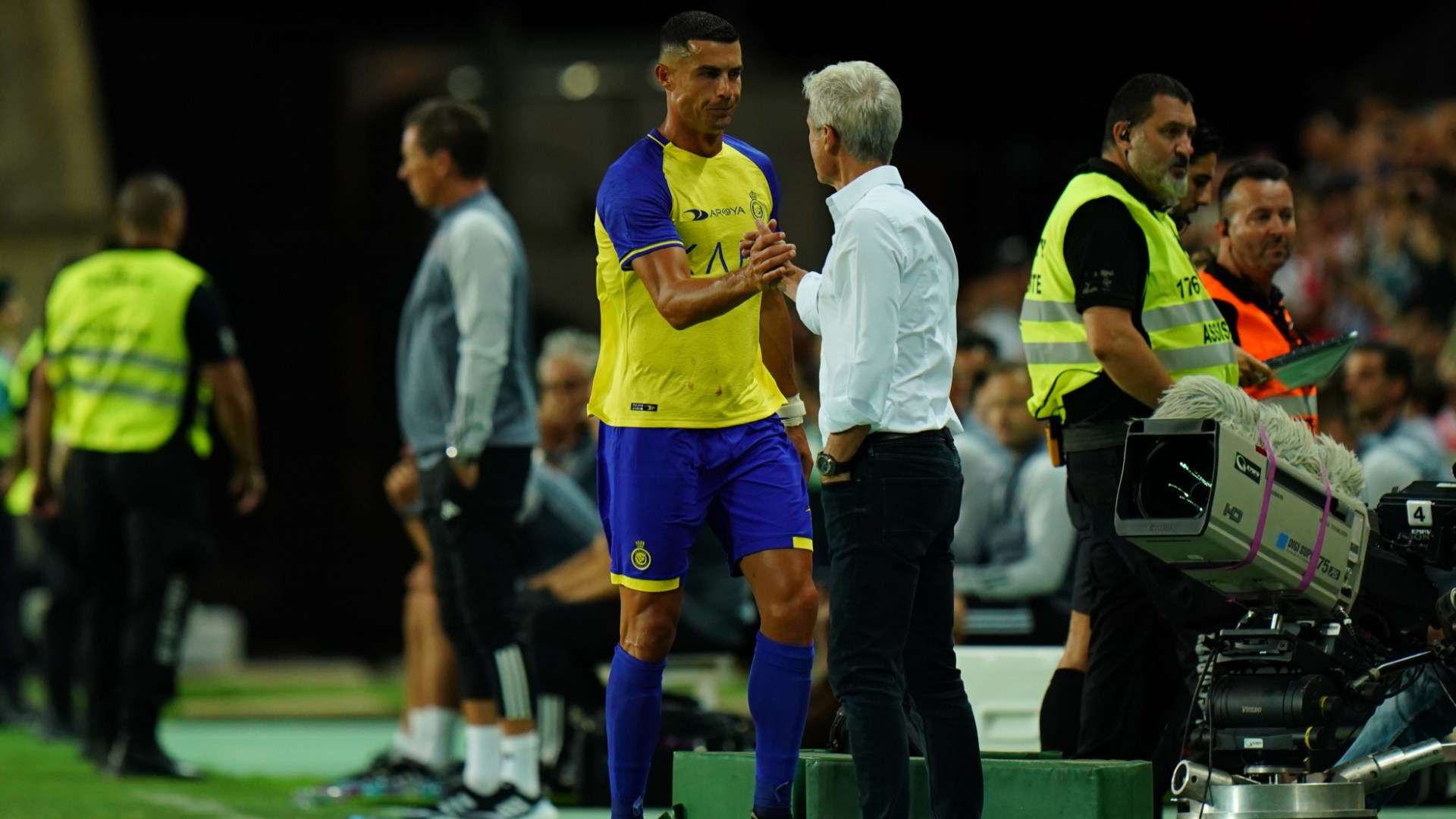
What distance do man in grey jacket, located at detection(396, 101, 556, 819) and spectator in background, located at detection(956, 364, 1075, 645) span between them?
2238 millimetres

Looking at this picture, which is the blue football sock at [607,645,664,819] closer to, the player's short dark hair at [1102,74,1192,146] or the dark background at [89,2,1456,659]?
the player's short dark hair at [1102,74,1192,146]

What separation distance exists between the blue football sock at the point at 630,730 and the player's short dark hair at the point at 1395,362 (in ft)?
15.7

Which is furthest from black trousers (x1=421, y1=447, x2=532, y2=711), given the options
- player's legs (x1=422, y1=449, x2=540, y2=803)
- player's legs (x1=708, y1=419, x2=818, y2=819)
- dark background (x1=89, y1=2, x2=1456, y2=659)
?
dark background (x1=89, y1=2, x2=1456, y2=659)

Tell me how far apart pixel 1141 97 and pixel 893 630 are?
182 cm

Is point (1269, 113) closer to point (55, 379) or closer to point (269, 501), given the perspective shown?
point (269, 501)

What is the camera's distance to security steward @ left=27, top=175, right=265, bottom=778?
9391 millimetres

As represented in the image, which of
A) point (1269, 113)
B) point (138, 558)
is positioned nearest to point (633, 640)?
point (138, 558)

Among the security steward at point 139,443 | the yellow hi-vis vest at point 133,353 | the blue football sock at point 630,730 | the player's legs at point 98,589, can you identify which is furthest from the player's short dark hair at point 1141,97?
the player's legs at point 98,589

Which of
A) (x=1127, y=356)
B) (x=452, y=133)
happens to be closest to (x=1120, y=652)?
(x=1127, y=356)

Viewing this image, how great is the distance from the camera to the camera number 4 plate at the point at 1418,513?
19.2 feet

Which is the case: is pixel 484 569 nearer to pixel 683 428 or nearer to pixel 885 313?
pixel 683 428

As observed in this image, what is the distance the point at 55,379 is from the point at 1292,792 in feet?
20.4

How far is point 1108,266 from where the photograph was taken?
6.16 metres

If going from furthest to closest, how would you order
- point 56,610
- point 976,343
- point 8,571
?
point 8,571, point 56,610, point 976,343
